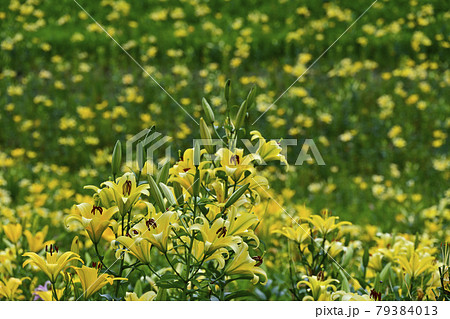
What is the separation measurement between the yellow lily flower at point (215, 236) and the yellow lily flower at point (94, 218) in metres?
0.22

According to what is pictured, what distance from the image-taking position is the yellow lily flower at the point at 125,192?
120cm

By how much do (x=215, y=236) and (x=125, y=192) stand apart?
0.25 m

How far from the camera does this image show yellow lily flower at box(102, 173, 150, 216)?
120cm

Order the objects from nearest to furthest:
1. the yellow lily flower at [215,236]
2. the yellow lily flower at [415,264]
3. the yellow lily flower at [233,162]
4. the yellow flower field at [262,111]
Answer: the yellow lily flower at [215,236], the yellow lily flower at [233,162], the yellow lily flower at [415,264], the yellow flower field at [262,111]

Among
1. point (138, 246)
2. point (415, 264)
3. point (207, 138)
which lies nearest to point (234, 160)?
point (207, 138)

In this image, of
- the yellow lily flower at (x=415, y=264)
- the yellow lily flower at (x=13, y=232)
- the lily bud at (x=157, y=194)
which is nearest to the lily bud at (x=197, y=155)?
the lily bud at (x=157, y=194)

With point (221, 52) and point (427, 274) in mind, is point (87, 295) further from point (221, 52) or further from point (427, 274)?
point (221, 52)

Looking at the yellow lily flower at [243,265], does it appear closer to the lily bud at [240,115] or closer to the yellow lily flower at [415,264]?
Answer: the lily bud at [240,115]

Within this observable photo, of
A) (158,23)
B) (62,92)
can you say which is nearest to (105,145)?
(62,92)

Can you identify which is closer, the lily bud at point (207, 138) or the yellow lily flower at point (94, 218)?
the yellow lily flower at point (94, 218)

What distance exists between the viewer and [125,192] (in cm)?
123

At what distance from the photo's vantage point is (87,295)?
1208mm

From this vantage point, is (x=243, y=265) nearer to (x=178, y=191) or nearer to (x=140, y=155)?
(x=178, y=191)

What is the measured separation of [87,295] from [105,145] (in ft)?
10.9
